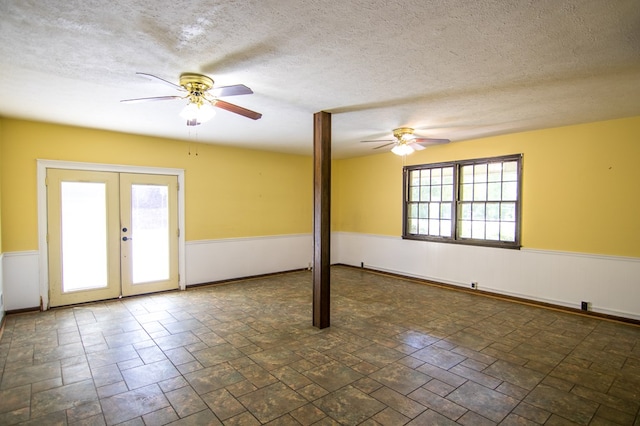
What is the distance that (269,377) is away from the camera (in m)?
3.00

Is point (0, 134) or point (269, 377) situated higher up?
point (0, 134)

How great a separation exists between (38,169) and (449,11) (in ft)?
18.0

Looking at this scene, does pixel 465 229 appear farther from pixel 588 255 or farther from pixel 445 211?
pixel 588 255

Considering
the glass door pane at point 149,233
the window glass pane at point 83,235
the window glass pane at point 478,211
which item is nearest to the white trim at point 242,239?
the glass door pane at point 149,233

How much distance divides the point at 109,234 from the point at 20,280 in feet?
3.96

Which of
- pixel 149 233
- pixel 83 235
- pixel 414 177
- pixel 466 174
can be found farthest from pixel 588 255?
pixel 83 235

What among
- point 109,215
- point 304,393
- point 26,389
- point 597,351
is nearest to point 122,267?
point 109,215

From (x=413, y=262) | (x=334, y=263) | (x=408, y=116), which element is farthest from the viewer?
(x=334, y=263)

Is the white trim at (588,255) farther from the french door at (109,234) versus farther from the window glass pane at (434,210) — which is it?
the french door at (109,234)

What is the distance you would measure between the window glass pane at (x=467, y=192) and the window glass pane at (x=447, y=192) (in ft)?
0.67

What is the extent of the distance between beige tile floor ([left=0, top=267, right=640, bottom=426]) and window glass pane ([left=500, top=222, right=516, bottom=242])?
109 cm

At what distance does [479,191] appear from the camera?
5.90 meters

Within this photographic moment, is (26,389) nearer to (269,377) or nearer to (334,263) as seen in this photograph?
(269,377)

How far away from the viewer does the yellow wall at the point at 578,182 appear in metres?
4.41
